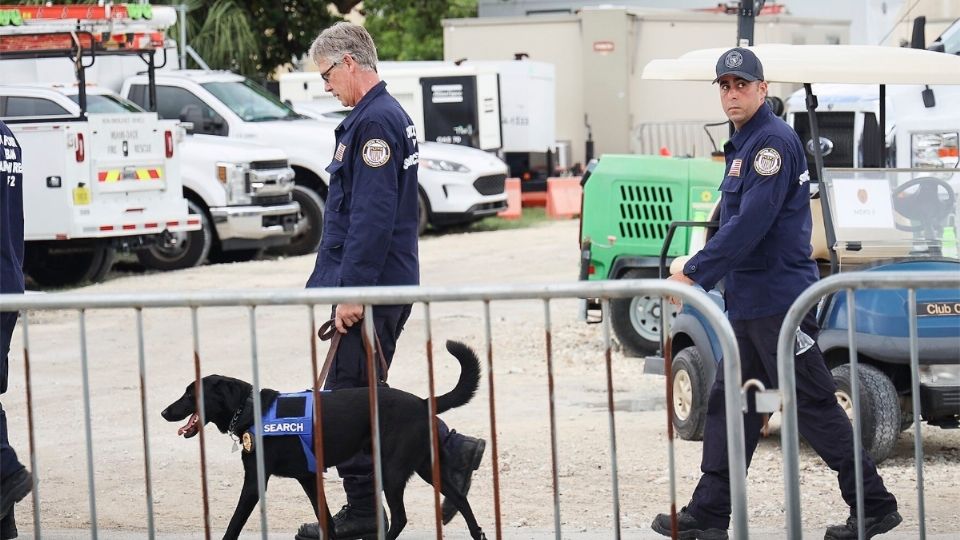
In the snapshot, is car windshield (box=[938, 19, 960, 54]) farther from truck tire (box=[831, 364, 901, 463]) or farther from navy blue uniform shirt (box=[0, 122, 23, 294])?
navy blue uniform shirt (box=[0, 122, 23, 294])

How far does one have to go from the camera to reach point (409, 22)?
104 ft

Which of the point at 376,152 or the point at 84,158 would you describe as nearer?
the point at 376,152

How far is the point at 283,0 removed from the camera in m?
30.2

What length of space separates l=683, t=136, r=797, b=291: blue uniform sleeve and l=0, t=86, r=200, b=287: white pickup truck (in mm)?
9982

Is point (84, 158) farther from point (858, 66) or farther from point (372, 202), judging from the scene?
point (372, 202)

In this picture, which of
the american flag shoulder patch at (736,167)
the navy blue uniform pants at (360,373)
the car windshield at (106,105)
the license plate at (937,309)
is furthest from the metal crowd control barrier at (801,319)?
the car windshield at (106,105)

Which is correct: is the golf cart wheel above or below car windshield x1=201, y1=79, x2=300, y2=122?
below

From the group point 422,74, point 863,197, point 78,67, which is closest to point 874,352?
point 863,197

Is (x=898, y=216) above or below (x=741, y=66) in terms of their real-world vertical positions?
below

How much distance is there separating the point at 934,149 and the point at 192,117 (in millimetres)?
9922

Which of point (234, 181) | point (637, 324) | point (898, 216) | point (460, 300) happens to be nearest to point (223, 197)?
point (234, 181)

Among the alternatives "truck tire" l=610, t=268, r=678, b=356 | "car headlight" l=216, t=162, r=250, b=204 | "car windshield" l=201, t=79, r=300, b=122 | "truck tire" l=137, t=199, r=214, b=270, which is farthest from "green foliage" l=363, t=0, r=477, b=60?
"truck tire" l=610, t=268, r=678, b=356

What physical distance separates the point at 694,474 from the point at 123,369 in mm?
4871

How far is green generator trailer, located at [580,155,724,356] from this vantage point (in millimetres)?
10000
